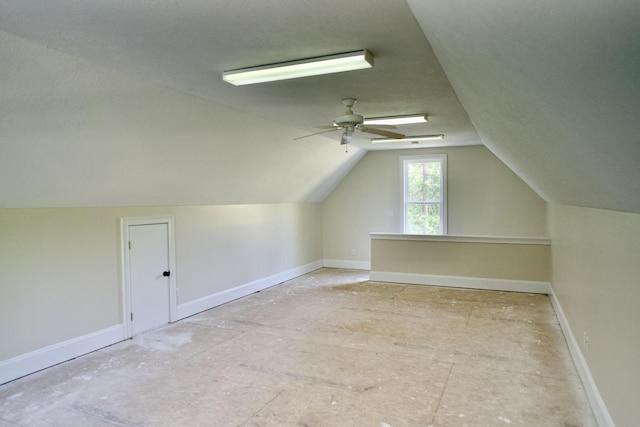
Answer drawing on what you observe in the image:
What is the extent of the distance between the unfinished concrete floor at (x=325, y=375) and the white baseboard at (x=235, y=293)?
174mm

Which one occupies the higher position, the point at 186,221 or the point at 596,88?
the point at 596,88

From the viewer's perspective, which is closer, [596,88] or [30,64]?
[596,88]

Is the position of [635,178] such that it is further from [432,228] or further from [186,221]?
[432,228]

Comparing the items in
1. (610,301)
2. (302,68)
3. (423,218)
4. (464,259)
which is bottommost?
(464,259)

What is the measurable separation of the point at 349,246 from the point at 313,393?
18.7 ft

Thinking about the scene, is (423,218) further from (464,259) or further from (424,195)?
(464,259)

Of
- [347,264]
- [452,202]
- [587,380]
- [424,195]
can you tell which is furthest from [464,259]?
[587,380]

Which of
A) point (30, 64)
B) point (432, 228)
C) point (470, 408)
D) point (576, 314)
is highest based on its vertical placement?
point (30, 64)

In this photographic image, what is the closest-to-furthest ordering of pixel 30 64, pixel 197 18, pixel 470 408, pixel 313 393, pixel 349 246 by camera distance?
pixel 197 18 < pixel 30 64 < pixel 470 408 < pixel 313 393 < pixel 349 246

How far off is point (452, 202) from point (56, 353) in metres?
6.69

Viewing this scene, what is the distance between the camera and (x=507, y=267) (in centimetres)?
646

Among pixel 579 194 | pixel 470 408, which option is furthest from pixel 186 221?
pixel 579 194

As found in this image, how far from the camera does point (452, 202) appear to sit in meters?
7.86

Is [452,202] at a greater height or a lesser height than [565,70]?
lesser
